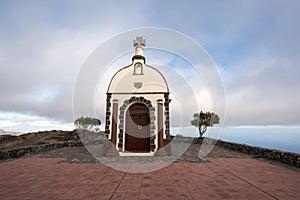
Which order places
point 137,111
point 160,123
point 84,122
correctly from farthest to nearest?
point 84,122, point 137,111, point 160,123

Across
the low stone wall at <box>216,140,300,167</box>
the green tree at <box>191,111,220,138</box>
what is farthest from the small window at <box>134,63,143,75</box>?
the green tree at <box>191,111,220,138</box>

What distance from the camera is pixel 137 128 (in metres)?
10.3

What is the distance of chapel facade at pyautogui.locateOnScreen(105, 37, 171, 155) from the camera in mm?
9922

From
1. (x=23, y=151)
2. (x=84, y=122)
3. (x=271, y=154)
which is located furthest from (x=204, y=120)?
(x=23, y=151)

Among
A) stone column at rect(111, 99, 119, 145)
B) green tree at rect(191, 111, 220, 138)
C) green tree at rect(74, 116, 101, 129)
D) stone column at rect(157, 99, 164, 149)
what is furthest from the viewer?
green tree at rect(74, 116, 101, 129)

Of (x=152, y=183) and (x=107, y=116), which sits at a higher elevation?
(x=107, y=116)

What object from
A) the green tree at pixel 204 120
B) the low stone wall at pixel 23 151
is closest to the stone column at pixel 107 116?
the low stone wall at pixel 23 151

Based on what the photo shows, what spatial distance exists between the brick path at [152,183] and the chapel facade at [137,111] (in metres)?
3.49

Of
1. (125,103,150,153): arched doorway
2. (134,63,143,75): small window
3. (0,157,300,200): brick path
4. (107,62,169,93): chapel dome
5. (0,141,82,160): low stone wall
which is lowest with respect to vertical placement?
(0,157,300,200): brick path

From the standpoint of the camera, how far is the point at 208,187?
4492 millimetres

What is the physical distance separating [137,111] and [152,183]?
234 inches

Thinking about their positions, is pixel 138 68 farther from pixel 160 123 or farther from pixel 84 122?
pixel 84 122

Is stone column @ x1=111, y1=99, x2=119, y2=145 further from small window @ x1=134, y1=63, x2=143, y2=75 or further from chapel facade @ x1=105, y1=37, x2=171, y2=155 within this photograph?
small window @ x1=134, y1=63, x2=143, y2=75

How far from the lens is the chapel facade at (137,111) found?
9922 millimetres
